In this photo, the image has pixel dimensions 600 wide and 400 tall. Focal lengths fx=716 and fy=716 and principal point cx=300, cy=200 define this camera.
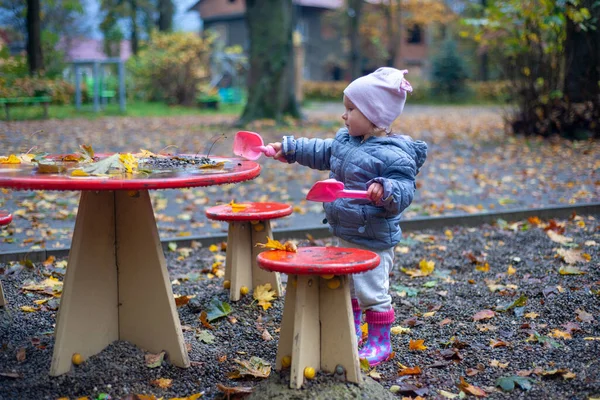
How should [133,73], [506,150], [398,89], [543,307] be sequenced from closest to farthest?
[398,89], [543,307], [506,150], [133,73]

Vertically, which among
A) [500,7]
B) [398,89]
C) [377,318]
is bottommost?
[377,318]

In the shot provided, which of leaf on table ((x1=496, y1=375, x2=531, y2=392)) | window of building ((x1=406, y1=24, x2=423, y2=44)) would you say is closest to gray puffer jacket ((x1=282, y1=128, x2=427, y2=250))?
leaf on table ((x1=496, y1=375, x2=531, y2=392))

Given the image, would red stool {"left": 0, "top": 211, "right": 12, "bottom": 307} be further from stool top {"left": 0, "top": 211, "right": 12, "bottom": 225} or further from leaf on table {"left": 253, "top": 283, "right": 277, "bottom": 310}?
leaf on table {"left": 253, "top": 283, "right": 277, "bottom": 310}

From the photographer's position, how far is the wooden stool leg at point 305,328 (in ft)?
9.09

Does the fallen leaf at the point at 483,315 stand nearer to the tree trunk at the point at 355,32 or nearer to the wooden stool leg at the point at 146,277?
the wooden stool leg at the point at 146,277

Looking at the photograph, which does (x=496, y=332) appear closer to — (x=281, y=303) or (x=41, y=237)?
(x=281, y=303)

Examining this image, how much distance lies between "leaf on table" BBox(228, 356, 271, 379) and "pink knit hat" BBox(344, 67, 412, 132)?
1.19 m

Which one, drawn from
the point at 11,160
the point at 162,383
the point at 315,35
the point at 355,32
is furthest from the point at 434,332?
the point at 315,35

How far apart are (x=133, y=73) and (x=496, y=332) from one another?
25.5 m

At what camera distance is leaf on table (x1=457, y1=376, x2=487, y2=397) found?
294 centimetres

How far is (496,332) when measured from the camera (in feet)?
12.1

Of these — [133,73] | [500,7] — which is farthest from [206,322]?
[133,73]

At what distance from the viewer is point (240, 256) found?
4219mm

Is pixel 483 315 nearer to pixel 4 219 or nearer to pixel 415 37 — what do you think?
pixel 4 219
